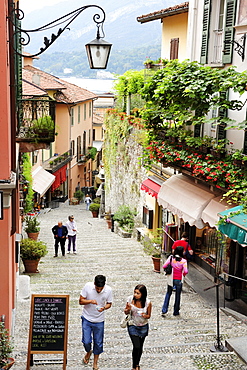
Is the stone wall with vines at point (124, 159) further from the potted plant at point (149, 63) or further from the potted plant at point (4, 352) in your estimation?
the potted plant at point (4, 352)

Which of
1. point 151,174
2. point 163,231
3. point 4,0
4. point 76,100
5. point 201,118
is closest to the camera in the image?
point 4,0

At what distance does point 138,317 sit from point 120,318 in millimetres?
3266

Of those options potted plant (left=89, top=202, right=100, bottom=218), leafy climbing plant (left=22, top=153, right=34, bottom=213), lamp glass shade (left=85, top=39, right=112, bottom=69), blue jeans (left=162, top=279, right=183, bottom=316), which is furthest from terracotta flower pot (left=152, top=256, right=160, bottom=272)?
potted plant (left=89, top=202, right=100, bottom=218)

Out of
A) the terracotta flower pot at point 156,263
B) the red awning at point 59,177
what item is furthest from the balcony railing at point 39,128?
the red awning at point 59,177

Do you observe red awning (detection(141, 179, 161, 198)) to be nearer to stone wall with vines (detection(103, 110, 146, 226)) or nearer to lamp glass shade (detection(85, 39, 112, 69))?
stone wall with vines (detection(103, 110, 146, 226))

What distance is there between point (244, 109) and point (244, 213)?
288cm

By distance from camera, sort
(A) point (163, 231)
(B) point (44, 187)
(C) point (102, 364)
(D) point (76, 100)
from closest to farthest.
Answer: (C) point (102, 364), (A) point (163, 231), (B) point (44, 187), (D) point (76, 100)

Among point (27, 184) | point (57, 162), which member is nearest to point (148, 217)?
point (27, 184)

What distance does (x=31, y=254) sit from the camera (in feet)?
43.7

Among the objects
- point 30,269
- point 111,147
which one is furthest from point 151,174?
point 111,147

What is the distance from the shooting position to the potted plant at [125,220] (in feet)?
69.9

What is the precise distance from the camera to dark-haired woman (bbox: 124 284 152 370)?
23.2ft

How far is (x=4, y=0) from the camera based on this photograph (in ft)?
23.5

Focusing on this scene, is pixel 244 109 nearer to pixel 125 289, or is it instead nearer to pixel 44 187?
pixel 125 289
